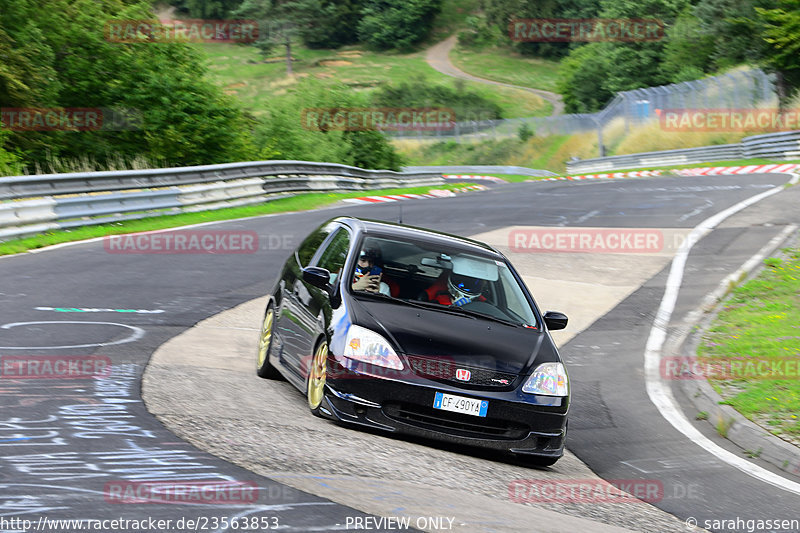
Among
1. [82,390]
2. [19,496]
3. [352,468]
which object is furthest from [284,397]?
[19,496]

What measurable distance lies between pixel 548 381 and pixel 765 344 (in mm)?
5269

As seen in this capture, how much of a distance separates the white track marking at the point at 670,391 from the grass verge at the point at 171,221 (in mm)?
9445

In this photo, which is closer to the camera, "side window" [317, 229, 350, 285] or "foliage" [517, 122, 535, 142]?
"side window" [317, 229, 350, 285]

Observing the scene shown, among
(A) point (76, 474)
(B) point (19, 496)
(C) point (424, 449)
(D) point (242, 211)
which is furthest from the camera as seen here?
(D) point (242, 211)

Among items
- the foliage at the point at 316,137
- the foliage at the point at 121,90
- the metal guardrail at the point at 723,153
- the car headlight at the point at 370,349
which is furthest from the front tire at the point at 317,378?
the metal guardrail at the point at 723,153

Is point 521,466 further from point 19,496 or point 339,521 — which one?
point 19,496

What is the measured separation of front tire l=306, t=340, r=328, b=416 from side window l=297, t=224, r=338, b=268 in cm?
164

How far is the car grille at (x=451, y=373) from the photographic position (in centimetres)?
698

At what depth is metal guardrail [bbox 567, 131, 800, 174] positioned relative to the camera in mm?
41219

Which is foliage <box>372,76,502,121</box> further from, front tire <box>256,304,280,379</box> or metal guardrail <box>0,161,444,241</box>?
front tire <box>256,304,280,379</box>

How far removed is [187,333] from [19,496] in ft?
19.2

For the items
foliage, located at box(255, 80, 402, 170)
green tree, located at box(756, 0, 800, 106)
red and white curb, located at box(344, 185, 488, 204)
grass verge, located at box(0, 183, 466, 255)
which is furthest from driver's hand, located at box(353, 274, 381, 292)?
green tree, located at box(756, 0, 800, 106)

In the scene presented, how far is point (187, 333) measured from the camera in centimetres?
1055

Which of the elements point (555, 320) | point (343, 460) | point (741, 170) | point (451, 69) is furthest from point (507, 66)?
point (343, 460)
